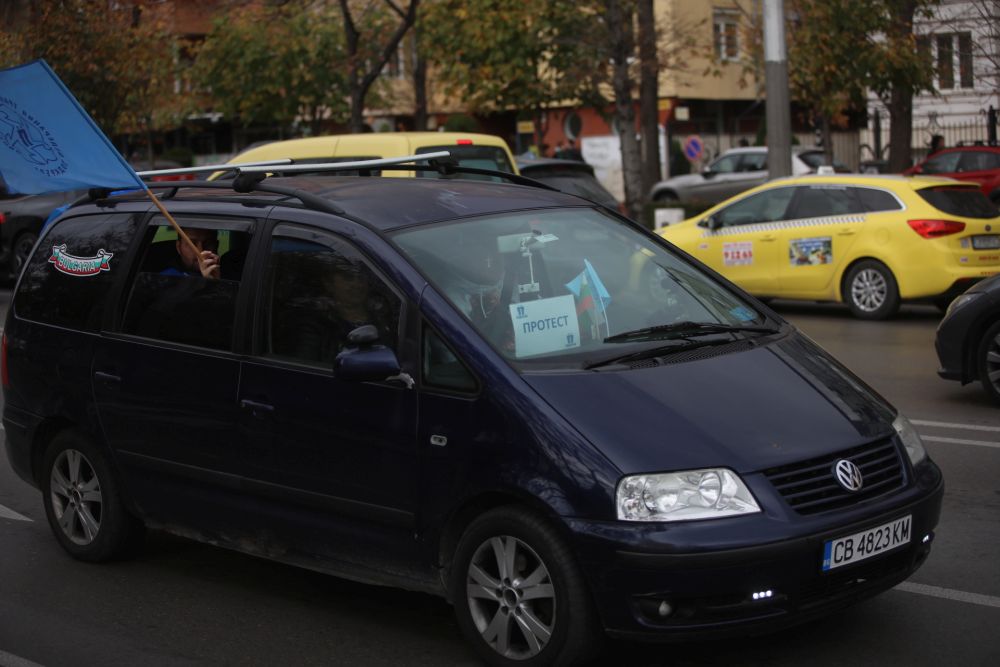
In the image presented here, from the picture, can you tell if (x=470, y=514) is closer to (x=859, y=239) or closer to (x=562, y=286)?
(x=562, y=286)

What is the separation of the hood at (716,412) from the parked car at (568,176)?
42.5ft

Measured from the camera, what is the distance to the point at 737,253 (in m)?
16.2

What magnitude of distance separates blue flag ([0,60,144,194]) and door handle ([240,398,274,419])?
4.22ft

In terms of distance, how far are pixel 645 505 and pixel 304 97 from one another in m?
38.5

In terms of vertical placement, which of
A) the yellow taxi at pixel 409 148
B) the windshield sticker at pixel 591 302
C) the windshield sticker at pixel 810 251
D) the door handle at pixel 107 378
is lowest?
the windshield sticker at pixel 810 251

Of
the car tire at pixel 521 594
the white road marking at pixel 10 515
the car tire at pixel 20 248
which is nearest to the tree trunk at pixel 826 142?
the car tire at pixel 20 248

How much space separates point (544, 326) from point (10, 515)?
394 cm

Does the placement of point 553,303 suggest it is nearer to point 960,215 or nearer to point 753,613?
point 753,613

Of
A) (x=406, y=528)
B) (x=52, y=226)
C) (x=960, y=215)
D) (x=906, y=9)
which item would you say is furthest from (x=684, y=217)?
(x=406, y=528)

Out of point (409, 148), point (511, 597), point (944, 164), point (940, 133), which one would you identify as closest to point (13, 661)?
point (511, 597)

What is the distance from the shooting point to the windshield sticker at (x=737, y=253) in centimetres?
1605

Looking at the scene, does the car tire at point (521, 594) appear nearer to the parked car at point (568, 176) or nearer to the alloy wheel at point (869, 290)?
the alloy wheel at point (869, 290)

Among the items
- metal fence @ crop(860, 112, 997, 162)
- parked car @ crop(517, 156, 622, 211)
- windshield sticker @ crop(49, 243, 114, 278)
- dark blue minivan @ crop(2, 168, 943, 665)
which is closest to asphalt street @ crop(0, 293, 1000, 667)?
dark blue minivan @ crop(2, 168, 943, 665)

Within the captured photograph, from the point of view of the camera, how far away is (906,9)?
82.1 ft
